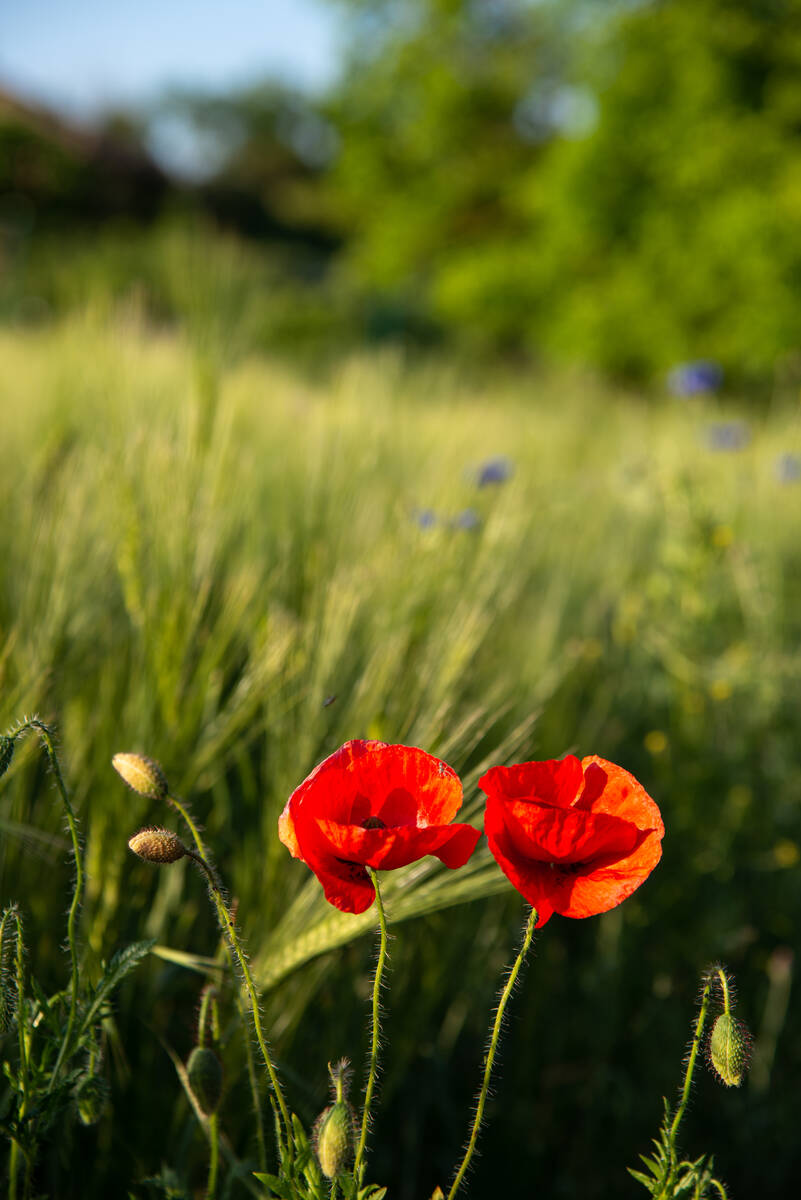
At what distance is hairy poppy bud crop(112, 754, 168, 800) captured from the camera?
0.58 meters

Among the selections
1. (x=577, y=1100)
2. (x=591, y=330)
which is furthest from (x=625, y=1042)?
(x=591, y=330)

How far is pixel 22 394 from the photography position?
2295mm

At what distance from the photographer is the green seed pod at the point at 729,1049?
0.53 meters

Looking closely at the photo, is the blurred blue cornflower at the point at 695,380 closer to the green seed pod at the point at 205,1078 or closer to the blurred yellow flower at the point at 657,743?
the blurred yellow flower at the point at 657,743

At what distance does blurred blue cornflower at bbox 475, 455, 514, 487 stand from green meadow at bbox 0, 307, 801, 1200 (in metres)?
0.04

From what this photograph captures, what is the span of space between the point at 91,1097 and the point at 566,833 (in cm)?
38

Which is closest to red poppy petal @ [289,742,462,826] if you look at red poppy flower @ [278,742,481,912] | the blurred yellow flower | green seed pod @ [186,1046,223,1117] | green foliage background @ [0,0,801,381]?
red poppy flower @ [278,742,481,912]

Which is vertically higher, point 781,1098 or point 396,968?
point 396,968

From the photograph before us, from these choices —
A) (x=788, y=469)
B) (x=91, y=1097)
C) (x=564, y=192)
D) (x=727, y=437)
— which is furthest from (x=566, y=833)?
(x=564, y=192)

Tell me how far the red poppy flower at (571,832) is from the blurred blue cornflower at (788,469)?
194 centimetres

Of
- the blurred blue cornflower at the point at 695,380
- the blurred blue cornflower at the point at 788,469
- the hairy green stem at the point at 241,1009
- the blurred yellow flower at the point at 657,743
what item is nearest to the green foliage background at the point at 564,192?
the blurred blue cornflower at the point at 695,380

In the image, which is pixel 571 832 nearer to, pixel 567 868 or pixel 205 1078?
pixel 567 868

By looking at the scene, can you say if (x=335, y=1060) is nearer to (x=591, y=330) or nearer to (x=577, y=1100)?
(x=577, y=1100)

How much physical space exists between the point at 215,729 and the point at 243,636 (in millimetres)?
163
